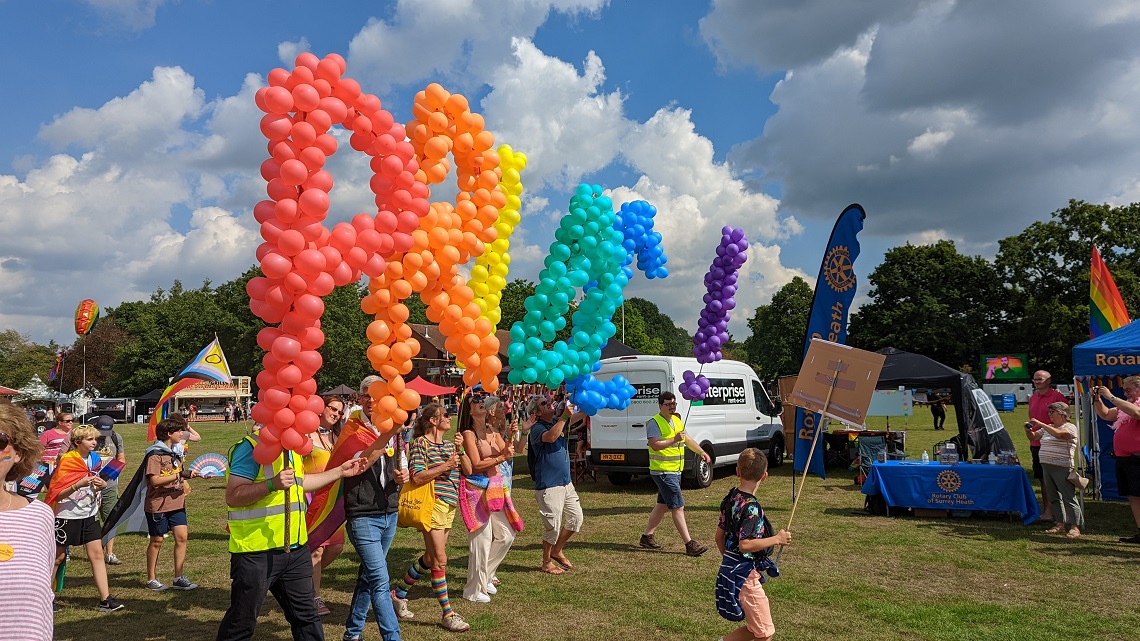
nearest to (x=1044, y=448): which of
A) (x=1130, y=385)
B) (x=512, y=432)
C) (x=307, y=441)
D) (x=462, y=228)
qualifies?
(x=1130, y=385)

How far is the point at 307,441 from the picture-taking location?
13.1ft

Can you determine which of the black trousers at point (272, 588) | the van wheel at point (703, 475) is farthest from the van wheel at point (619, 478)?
the black trousers at point (272, 588)

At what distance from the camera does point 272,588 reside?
388cm

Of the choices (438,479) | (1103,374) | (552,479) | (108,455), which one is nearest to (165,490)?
(108,455)

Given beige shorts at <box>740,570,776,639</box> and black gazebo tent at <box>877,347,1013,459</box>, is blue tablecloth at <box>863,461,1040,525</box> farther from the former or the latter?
beige shorts at <box>740,570,776,639</box>

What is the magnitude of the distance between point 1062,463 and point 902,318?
39651 millimetres

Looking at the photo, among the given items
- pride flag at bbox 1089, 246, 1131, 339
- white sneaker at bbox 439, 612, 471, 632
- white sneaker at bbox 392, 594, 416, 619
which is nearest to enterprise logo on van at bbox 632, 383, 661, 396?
white sneaker at bbox 392, 594, 416, 619

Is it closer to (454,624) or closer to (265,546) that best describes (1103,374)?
(454,624)

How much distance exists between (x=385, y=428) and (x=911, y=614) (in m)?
4.37

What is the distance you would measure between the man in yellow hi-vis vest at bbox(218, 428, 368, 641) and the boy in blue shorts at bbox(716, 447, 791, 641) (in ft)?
7.58

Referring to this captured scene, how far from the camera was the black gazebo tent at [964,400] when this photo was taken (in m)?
12.1

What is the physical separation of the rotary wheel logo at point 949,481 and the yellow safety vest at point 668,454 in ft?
13.7

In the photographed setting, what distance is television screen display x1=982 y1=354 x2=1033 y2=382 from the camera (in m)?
41.7

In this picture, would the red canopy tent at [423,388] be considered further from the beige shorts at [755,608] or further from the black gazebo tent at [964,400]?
the black gazebo tent at [964,400]
